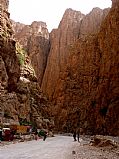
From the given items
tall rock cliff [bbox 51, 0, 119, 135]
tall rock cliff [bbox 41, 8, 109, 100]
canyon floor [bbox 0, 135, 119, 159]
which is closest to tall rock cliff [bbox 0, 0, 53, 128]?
canyon floor [bbox 0, 135, 119, 159]

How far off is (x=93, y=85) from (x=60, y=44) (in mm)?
37150

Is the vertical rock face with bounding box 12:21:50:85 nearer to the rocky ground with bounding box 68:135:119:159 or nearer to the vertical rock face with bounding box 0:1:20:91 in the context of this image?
the vertical rock face with bounding box 0:1:20:91

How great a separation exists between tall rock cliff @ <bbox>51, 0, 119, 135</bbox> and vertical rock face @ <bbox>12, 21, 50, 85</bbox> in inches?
725

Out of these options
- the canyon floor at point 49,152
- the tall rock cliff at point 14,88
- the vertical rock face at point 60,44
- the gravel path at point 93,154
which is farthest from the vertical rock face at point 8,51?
the vertical rock face at point 60,44

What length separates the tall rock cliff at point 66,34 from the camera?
393 ft

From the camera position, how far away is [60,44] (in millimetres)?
126688

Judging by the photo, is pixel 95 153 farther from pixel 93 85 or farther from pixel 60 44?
pixel 60 44

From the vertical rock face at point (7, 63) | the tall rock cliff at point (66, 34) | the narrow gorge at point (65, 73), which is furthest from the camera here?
the tall rock cliff at point (66, 34)

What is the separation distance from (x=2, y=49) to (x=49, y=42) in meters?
80.2

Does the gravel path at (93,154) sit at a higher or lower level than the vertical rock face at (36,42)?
lower

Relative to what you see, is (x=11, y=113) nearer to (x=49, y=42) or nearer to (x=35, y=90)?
(x=35, y=90)

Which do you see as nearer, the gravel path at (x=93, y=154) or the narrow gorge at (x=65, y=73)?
the gravel path at (x=93, y=154)

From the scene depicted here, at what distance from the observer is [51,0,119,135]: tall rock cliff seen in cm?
7806

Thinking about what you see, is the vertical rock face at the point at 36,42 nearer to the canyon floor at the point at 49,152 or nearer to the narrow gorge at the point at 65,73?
the narrow gorge at the point at 65,73
